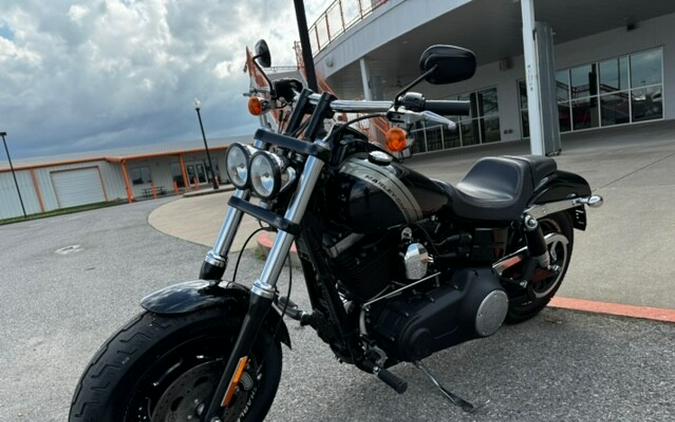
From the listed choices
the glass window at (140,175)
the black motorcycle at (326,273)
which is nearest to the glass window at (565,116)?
the black motorcycle at (326,273)

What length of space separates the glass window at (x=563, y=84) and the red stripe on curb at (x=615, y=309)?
17.3 metres

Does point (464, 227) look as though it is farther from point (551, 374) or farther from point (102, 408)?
point (102, 408)

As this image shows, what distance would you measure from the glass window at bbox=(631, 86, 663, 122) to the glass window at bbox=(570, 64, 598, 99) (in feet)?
4.65

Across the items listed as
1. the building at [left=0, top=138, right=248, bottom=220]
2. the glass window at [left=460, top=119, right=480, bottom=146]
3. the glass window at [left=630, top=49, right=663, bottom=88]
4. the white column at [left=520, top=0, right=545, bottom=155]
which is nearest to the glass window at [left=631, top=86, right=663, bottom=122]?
the glass window at [left=630, top=49, right=663, bottom=88]

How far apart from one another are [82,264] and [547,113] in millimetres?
11199

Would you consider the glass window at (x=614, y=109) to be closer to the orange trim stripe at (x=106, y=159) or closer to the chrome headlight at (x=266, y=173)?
the chrome headlight at (x=266, y=173)

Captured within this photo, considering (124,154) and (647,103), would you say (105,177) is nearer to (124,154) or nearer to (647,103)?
(124,154)

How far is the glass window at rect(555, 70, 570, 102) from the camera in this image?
17797 mm

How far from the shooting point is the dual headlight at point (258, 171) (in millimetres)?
1666

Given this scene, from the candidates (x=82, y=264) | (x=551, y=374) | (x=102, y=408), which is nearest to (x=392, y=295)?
(x=551, y=374)

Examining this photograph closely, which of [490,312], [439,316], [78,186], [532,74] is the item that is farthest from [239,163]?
[78,186]

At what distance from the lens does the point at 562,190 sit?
277 centimetres

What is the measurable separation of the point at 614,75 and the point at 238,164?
18979 mm

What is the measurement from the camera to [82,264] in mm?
7020
